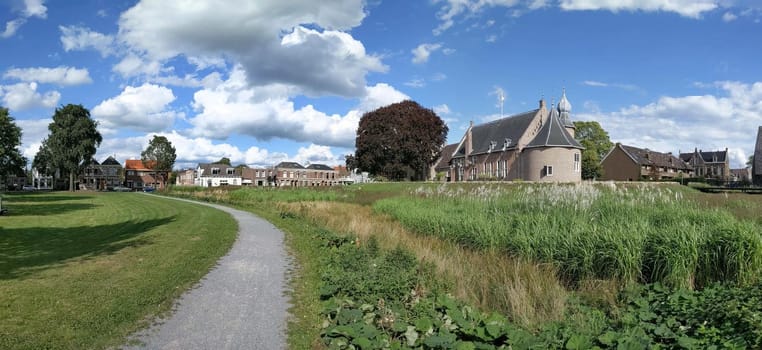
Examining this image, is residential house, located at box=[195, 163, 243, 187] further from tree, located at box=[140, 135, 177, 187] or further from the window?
the window

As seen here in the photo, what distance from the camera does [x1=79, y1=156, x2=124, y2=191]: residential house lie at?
99.2 meters

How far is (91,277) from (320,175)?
111 m

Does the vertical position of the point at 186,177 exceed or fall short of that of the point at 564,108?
it falls short

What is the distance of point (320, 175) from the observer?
4673 inches

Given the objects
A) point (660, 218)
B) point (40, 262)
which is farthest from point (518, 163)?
point (40, 262)

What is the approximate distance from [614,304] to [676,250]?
212cm

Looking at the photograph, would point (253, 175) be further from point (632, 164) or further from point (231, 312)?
point (231, 312)

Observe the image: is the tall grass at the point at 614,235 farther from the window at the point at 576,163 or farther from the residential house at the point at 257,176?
the residential house at the point at 257,176

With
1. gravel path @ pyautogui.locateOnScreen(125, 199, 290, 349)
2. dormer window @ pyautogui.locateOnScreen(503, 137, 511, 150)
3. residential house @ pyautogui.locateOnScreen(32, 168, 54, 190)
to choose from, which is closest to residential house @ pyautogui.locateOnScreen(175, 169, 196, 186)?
residential house @ pyautogui.locateOnScreen(32, 168, 54, 190)

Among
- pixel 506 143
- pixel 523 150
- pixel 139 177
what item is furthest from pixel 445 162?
pixel 139 177

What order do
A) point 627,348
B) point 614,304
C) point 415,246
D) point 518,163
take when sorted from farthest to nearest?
point 518,163 → point 415,246 → point 614,304 → point 627,348

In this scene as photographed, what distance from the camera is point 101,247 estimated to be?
37.4ft

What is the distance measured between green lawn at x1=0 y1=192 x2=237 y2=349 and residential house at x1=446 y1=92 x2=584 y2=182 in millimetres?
42419

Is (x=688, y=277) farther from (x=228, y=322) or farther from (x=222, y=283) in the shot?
(x=222, y=283)
